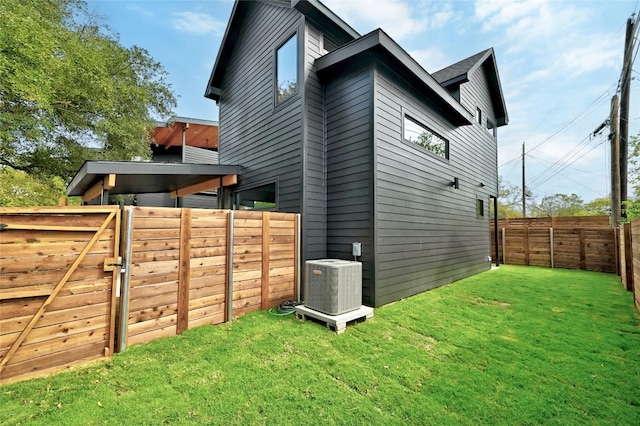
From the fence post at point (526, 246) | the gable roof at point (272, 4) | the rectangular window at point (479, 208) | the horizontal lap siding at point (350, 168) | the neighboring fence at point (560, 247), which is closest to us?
the horizontal lap siding at point (350, 168)

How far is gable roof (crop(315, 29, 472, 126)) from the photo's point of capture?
4.41m

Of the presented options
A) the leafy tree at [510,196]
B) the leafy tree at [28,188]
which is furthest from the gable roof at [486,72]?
the leafy tree at [510,196]

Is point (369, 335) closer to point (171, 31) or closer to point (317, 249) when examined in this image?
point (317, 249)

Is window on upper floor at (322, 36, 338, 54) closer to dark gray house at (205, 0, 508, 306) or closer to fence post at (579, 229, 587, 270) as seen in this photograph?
dark gray house at (205, 0, 508, 306)

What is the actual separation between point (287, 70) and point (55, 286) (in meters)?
5.27

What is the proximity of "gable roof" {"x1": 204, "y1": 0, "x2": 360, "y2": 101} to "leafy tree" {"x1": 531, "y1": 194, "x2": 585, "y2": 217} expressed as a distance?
2603cm

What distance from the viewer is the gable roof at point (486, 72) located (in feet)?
24.3

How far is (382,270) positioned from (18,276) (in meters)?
4.37

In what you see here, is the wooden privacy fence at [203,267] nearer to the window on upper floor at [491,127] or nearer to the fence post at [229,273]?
the fence post at [229,273]

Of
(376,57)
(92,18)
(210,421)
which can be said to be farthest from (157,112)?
(210,421)

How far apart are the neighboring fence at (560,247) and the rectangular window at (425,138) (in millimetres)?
5808

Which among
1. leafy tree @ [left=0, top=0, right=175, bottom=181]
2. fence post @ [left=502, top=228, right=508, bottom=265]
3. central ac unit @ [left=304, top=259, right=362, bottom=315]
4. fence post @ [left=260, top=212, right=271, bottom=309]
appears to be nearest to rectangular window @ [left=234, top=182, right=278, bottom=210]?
fence post @ [left=260, top=212, right=271, bottom=309]

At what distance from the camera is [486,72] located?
376 inches

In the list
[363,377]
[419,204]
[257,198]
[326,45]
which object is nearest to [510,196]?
[419,204]
